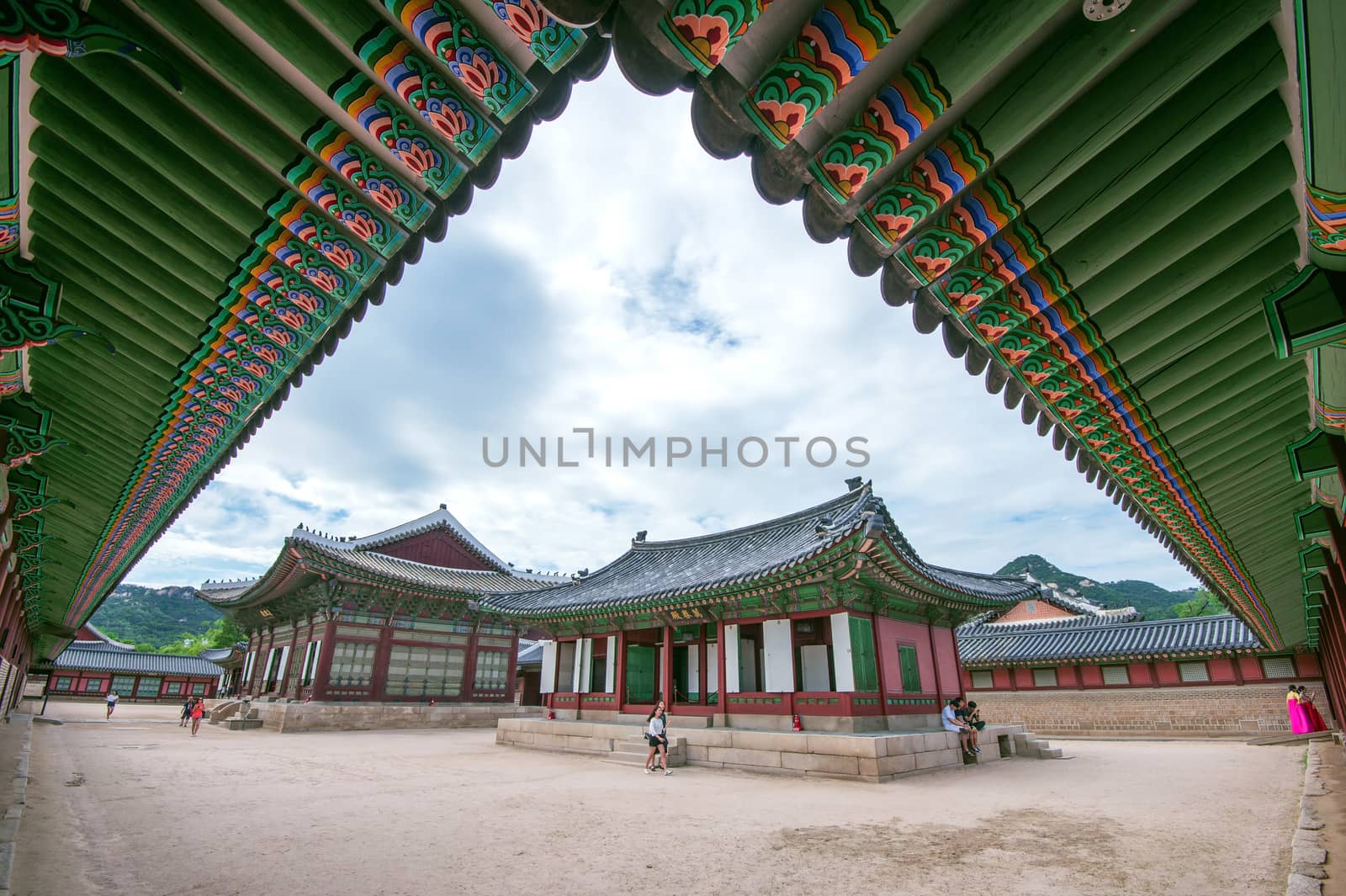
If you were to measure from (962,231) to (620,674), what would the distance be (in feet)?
52.9

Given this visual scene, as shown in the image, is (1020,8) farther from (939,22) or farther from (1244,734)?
(1244,734)

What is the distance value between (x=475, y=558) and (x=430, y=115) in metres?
32.0

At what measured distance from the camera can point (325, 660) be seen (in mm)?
21297

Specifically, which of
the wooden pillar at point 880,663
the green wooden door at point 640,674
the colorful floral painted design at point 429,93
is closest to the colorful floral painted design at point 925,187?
the colorful floral painted design at point 429,93

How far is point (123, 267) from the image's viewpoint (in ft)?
11.9

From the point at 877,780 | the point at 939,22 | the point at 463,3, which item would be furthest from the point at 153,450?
the point at 877,780

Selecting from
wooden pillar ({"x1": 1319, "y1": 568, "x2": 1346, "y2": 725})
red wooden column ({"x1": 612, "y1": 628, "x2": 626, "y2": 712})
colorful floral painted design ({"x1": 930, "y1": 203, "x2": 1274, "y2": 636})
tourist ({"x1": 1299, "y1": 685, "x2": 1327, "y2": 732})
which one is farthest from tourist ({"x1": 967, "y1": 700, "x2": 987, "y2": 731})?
tourist ({"x1": 1299, "y1": 685, "x2": 1327, "y2": 732})

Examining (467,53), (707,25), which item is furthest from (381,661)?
(707,25)

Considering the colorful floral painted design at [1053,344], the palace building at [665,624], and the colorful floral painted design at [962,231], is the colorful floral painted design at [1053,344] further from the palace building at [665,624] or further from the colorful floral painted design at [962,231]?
the palace building at [665,624]

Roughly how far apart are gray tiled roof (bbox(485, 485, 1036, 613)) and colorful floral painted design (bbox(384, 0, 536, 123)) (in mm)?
10317

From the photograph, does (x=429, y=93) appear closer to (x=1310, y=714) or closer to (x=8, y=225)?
(x=8, y=225)

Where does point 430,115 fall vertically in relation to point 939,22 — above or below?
below

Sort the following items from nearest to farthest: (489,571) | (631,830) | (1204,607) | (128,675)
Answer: (631,830) → (489,571) → (128,675) → (1204,607)

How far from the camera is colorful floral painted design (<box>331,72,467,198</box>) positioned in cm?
271
